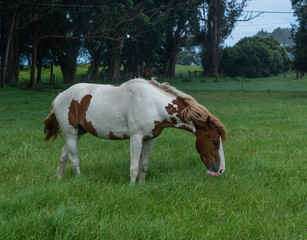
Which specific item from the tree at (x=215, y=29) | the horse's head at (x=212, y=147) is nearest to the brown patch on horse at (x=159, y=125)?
the horse's head at (x=212, y=147)

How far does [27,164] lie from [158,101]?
2.71 meters

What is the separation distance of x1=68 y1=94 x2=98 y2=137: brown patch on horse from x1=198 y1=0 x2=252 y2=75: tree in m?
44.6

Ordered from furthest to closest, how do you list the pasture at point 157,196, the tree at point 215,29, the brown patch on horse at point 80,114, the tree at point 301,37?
the tree at point 215,29 < the tree at point 301,37 < the brown patch on horse at point 80,114 < the pasture at point 157,196

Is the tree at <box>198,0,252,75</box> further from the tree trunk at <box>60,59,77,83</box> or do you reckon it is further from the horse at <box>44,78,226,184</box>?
the horse at <box>44,78,226,184</box>

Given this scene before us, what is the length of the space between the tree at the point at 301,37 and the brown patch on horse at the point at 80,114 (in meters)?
24.7

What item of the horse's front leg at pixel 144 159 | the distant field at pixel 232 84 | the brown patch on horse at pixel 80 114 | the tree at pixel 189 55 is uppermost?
the tree at pixel 189 55

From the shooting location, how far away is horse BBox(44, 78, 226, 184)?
4.69 metres

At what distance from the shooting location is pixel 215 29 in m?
53.6

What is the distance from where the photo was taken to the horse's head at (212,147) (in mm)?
4652

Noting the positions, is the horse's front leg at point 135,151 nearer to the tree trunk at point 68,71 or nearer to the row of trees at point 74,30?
the row of trees at point 74,30

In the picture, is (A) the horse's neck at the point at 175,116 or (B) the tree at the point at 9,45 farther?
(B) the tree at the point at 9,45

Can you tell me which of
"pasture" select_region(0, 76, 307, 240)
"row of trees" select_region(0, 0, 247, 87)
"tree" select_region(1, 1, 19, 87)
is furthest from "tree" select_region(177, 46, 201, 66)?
"pasture" select_region(0, 76, 307, 240)

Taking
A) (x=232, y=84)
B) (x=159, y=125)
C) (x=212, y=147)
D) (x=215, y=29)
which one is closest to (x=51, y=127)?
(x=159, y=125)

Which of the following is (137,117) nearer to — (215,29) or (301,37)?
(301,37)
